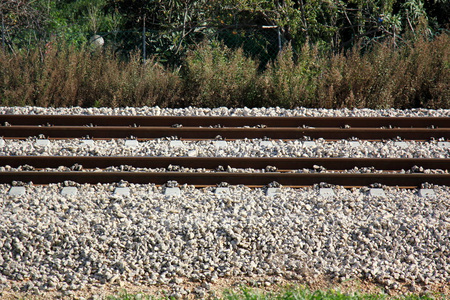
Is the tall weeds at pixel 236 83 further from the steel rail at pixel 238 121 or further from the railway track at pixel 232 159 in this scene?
the railway track at pixel 232 159

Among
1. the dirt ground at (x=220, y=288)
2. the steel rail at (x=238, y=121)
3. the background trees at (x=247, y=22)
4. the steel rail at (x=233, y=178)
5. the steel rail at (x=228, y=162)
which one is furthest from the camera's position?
the background trees at (x=247, y=22)

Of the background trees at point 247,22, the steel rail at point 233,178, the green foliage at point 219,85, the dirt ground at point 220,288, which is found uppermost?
the background trees at point 247,22

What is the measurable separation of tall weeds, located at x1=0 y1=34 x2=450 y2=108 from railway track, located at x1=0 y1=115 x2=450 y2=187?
1371 millimetres

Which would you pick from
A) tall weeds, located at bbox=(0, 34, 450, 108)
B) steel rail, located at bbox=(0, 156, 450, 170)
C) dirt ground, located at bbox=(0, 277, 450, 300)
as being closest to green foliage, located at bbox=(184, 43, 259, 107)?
tall weeds, located at bbox=(0, 34, 450, 108)

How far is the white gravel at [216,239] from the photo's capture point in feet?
16.3

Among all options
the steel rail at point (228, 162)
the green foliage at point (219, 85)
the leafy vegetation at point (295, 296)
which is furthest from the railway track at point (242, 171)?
the green foliage at point (219, 85)

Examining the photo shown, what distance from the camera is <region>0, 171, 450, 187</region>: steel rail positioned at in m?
6.84

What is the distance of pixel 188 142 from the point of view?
824 centimetres

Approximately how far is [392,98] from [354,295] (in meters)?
6.43

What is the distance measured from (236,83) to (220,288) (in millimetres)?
6246

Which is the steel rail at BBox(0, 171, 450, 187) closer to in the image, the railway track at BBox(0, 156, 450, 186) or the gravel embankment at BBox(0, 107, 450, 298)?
the railway track at BBox(0, 156, 450, 186)

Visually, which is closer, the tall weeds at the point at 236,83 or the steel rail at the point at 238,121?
the steel rail at the point at 238,121

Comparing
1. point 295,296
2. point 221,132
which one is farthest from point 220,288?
point 221,132

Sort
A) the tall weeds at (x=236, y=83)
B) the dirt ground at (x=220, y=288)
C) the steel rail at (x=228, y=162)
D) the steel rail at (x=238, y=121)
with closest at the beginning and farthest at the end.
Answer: the dirt ground at (x=220, y=288)
the steel rail at (x=228, y=162)
the steel rail at (x=238, y=121)
the tall weeds at (x=236, y=83)
